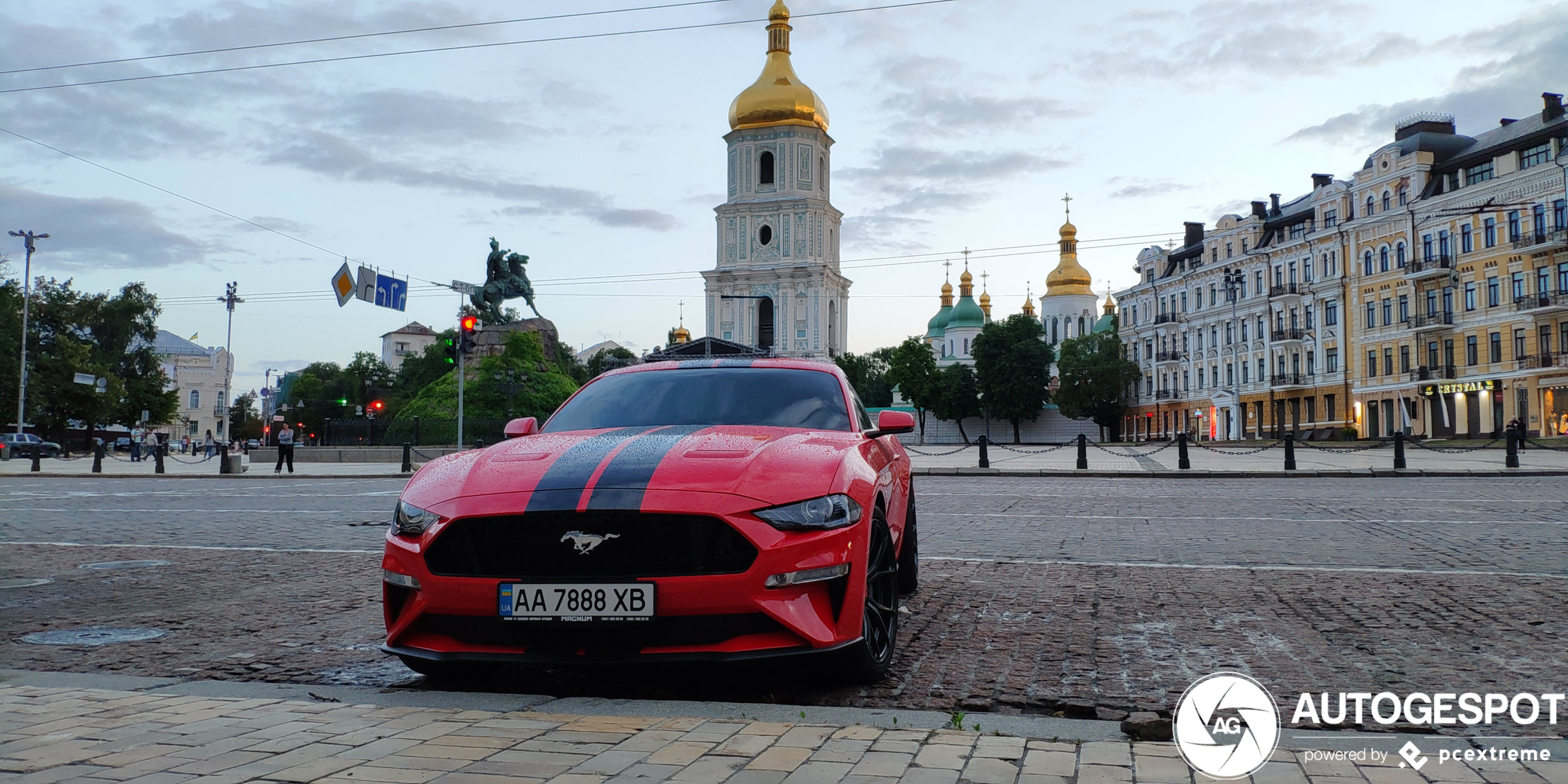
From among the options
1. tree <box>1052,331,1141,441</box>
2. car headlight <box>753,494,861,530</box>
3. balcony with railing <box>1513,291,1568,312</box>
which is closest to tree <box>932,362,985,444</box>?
tree <box>1052,331,1141,441</box>

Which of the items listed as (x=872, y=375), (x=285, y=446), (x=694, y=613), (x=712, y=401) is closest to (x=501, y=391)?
(x=285, y=446)

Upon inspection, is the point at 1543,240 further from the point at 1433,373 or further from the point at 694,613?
the point at 694,613

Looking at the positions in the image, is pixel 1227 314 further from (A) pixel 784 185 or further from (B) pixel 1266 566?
(B) pixel 1266 566

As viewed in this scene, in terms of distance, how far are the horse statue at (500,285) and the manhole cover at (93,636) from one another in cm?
4393

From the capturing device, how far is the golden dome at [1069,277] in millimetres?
110188

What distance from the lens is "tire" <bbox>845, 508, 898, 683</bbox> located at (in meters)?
4.26

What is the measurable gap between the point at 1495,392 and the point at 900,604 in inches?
2105

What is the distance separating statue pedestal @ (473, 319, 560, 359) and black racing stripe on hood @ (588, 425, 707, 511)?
4359 cm

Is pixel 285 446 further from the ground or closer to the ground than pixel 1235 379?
closer to the ground

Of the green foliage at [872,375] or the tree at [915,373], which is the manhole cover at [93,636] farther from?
the green foliage at [872,375]

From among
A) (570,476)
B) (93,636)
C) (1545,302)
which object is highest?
(1545,302)

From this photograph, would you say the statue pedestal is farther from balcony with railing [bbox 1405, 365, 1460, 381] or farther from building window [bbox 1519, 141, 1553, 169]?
building window [bbox 1519, 141, 1553, 169]

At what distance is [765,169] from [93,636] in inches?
3760

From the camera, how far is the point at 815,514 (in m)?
4.14
